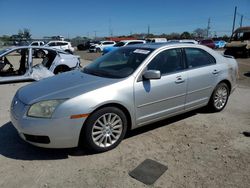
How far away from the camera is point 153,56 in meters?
3.86

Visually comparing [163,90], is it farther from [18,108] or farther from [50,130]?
[18,108]

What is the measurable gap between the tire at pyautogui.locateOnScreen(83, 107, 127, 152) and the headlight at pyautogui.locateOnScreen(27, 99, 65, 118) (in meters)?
0.47

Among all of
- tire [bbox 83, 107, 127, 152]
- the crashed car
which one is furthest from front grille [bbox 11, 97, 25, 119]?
the crashed car

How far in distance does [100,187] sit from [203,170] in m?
1.30

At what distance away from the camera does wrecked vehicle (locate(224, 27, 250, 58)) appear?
19203 millimetres

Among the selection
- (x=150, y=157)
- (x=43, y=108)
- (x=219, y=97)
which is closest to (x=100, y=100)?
(x=43, y=108)

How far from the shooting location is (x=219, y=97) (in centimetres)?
500

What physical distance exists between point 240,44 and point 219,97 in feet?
54.4

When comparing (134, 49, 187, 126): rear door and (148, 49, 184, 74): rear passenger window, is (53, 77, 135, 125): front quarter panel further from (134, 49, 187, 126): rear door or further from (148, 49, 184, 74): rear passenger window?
(148, 49, 184, 74): rear passenger window

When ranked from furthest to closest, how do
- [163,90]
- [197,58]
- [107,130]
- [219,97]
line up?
1. [219,97]
2. [197,58]
3. [163,90]
4. [107,130]

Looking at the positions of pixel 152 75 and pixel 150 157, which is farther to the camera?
pixel 152 75

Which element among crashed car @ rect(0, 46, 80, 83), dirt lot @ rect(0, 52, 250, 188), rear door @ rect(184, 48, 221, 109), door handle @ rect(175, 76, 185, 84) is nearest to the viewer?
dirt lot @ rect(0, 52, 250, 188)

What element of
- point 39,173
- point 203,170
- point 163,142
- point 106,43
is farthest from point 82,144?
point 106,43

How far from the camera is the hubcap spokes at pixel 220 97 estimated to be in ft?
16.2
